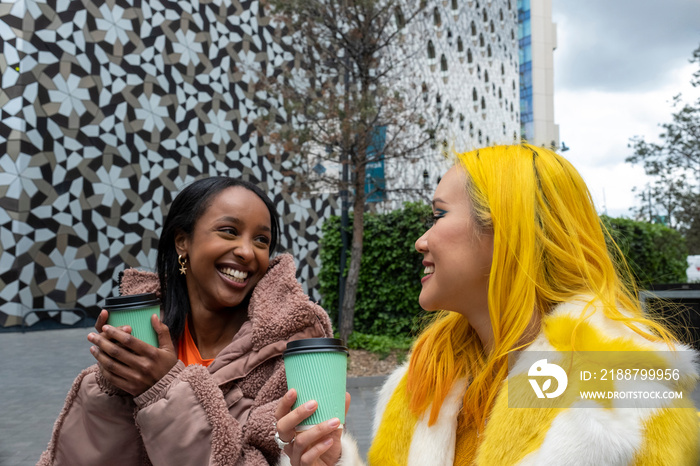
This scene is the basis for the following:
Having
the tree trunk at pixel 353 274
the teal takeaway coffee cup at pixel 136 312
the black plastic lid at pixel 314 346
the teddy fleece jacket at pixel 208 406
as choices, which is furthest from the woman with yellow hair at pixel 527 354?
the tree trunk at pixel 353 274

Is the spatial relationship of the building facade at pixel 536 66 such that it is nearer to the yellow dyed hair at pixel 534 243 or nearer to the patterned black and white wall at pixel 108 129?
the patterned black and white wall at pixel 108 129

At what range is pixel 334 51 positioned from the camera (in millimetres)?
9062

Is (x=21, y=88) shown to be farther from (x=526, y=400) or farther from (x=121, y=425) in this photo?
(x=526, y=400)

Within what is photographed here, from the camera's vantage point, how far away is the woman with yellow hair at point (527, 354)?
1.21 meters

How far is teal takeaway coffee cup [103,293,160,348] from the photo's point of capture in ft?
5.44

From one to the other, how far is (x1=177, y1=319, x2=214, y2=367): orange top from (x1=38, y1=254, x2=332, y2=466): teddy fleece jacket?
0.23m

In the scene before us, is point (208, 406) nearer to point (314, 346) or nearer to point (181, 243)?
point (314, 346)

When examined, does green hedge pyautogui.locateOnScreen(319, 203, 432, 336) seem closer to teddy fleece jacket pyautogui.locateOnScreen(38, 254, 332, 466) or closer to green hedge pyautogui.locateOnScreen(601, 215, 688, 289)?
green hedge pyautogui.locateOnScreen(601, 215, 688, 289)

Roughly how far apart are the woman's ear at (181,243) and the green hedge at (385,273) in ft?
28.0

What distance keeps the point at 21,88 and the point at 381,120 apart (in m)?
8.38

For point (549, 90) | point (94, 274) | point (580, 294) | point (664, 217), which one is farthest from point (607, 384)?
point (549, 90)

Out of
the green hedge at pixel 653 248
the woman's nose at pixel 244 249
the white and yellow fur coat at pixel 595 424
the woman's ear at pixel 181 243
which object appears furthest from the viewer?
the green hedge at pixel 653 248

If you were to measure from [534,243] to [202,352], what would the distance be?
4.45ft

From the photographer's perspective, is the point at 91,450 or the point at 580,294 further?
the point at 91,450
